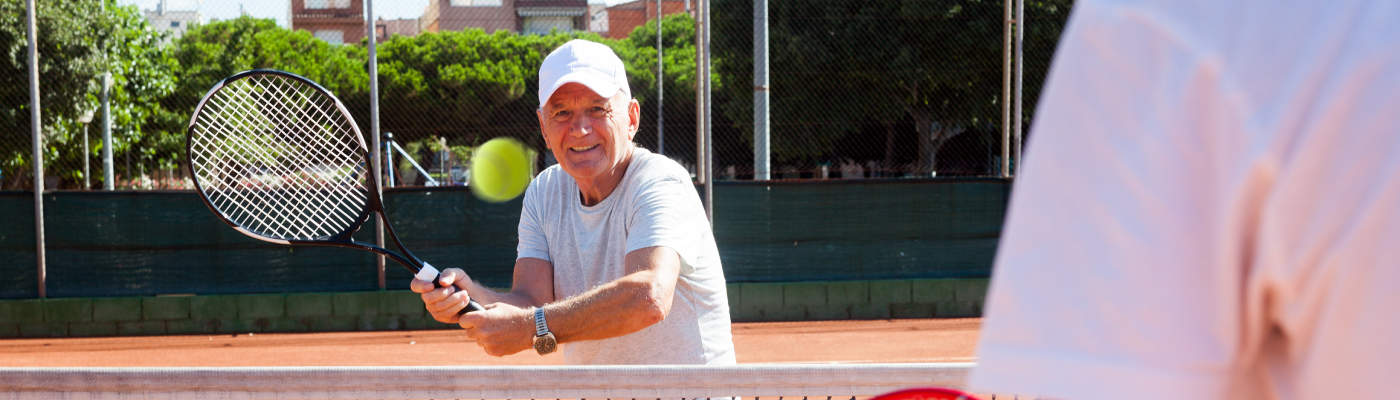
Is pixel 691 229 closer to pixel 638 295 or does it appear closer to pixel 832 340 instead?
pixel 638 295

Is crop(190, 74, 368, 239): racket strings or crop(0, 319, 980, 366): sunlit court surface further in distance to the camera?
crop(0, 319, 980, 366): sunlit court surface

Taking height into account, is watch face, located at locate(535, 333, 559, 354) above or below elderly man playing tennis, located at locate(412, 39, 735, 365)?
below

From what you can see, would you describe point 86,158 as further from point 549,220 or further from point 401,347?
point 549,220

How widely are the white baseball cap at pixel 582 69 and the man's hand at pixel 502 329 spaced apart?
48cm

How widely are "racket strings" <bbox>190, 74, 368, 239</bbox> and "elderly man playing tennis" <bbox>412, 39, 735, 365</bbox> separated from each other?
1.16 meters

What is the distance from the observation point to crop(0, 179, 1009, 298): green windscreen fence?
9359 mm

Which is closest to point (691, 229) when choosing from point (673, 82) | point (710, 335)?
point (710, 335)

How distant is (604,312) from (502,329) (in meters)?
0.24

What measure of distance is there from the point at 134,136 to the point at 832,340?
Result: 15.9m

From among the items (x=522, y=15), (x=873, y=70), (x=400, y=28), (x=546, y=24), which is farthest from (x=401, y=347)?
(x=546, y=24)

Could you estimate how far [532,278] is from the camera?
106 inches

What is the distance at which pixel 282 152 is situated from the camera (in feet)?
14.7

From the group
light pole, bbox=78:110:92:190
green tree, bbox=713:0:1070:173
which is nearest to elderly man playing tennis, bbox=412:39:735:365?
green tree, bbox=713:0:1070:173

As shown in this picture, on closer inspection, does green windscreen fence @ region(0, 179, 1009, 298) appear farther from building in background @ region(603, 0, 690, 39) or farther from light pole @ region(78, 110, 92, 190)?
building in background @ region(603, 0, 690, 39)
